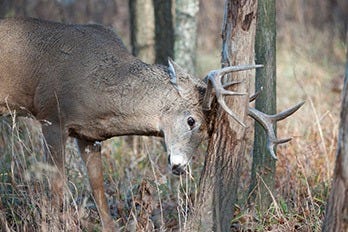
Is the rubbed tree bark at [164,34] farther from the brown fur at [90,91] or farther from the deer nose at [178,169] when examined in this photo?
the deer nose at [178,169]

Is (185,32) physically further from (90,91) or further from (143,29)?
(90,91)

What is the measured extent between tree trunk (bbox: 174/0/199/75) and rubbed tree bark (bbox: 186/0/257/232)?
322 cm

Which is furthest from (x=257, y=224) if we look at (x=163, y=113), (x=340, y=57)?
(x=340, y=57)

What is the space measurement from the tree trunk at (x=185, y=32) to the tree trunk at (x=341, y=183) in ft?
14.6

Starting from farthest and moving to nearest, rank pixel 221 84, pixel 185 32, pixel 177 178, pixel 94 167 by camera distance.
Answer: pixel 185 32 < pixel 177 178 < pixel 94 167 < pixel 221 84

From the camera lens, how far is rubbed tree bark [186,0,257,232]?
16.7ft

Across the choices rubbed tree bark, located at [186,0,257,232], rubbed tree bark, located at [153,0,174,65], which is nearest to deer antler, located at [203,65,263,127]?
rubbed tree bark, located at [186,0,257,232]

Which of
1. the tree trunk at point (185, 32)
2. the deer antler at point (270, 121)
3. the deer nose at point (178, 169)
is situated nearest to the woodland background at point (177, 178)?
the deer nose at point (178, 169)

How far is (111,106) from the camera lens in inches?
241

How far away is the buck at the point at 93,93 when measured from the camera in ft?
19.5

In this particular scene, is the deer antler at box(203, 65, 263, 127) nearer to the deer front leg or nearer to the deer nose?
the deer nose

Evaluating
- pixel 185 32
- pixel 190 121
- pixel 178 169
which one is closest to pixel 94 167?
pixel 178 169

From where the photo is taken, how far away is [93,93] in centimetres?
615

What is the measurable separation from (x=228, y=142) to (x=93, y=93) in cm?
141
